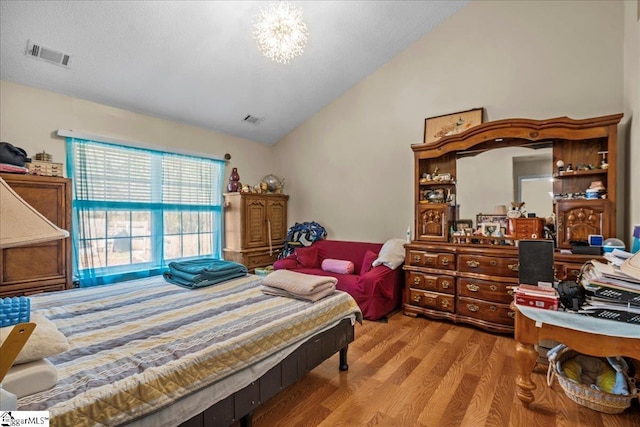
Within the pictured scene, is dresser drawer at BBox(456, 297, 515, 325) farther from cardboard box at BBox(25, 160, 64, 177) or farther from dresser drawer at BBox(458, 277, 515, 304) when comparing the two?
cardboard box at BBox(25, 160, 64, 177)

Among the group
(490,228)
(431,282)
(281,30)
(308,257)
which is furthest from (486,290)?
(281,30)

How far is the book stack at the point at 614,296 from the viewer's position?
147 cm

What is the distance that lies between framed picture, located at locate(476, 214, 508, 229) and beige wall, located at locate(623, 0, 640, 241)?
3.04 feet

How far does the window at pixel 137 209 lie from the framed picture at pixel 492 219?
3.49m

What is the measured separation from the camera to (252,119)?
4.41 meters

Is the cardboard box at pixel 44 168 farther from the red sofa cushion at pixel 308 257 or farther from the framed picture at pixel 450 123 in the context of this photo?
the framed picture at pixel 450 123

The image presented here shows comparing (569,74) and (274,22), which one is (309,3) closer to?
(274,22)

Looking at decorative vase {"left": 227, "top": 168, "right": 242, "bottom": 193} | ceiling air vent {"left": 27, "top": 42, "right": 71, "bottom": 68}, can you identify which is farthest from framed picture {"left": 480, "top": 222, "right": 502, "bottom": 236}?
ceiling air vent {"left": 27, "top": 42, "right": 71, "bottom": 68}

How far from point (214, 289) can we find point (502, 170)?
10.3 ft

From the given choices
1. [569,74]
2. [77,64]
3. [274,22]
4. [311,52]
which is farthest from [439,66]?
[77,64]

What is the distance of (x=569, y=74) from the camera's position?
9.78 feet

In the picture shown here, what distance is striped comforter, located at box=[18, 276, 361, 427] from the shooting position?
37.8 inches

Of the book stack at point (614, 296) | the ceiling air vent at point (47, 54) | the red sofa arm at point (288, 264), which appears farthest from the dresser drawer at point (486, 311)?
the ceiling air vent at point (47, 54)

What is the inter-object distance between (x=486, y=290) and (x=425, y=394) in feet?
4.75
